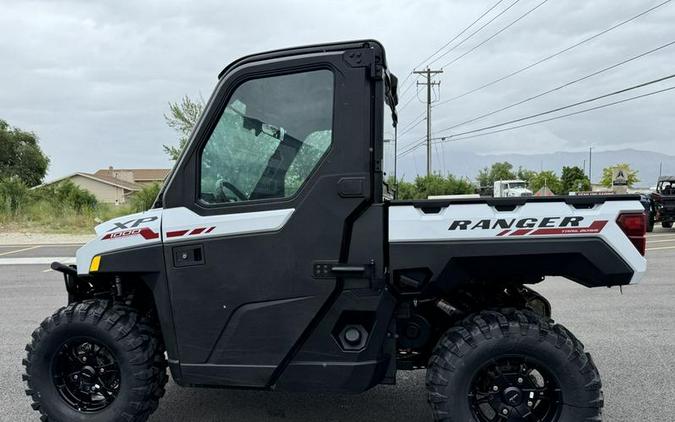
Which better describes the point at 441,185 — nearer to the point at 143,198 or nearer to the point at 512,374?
the point at 143,198

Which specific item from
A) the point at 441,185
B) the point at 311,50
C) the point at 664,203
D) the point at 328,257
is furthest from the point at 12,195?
the point at 664,203

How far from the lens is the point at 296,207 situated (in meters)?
2.89

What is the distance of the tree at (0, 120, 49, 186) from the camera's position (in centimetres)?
4912

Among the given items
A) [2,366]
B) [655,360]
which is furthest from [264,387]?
[655,360]

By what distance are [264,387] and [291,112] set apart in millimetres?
1576

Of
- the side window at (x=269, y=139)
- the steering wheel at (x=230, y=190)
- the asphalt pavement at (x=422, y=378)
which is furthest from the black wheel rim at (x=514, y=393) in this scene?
the steering wheel at (x=230, y=190)

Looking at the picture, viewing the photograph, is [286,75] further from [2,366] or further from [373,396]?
[2,366]

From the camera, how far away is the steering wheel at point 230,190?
2986 millimetres

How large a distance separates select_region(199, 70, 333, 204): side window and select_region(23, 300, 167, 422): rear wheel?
976 mm

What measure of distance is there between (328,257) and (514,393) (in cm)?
128

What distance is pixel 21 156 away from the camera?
5038 centimetres

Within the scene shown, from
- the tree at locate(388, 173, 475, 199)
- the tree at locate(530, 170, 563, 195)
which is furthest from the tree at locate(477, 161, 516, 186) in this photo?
the tree at locate(388, 173, 475, 199)

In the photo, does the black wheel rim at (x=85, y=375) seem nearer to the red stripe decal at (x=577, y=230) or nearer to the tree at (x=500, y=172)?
the red stripe decal at (x=577, y=230)

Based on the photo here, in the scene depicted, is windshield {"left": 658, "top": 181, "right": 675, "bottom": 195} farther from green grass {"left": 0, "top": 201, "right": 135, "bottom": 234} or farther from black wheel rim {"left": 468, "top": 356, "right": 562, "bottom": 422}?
green grass {"left": 0, "top": 201, "right": 135, "bottom": 234}
